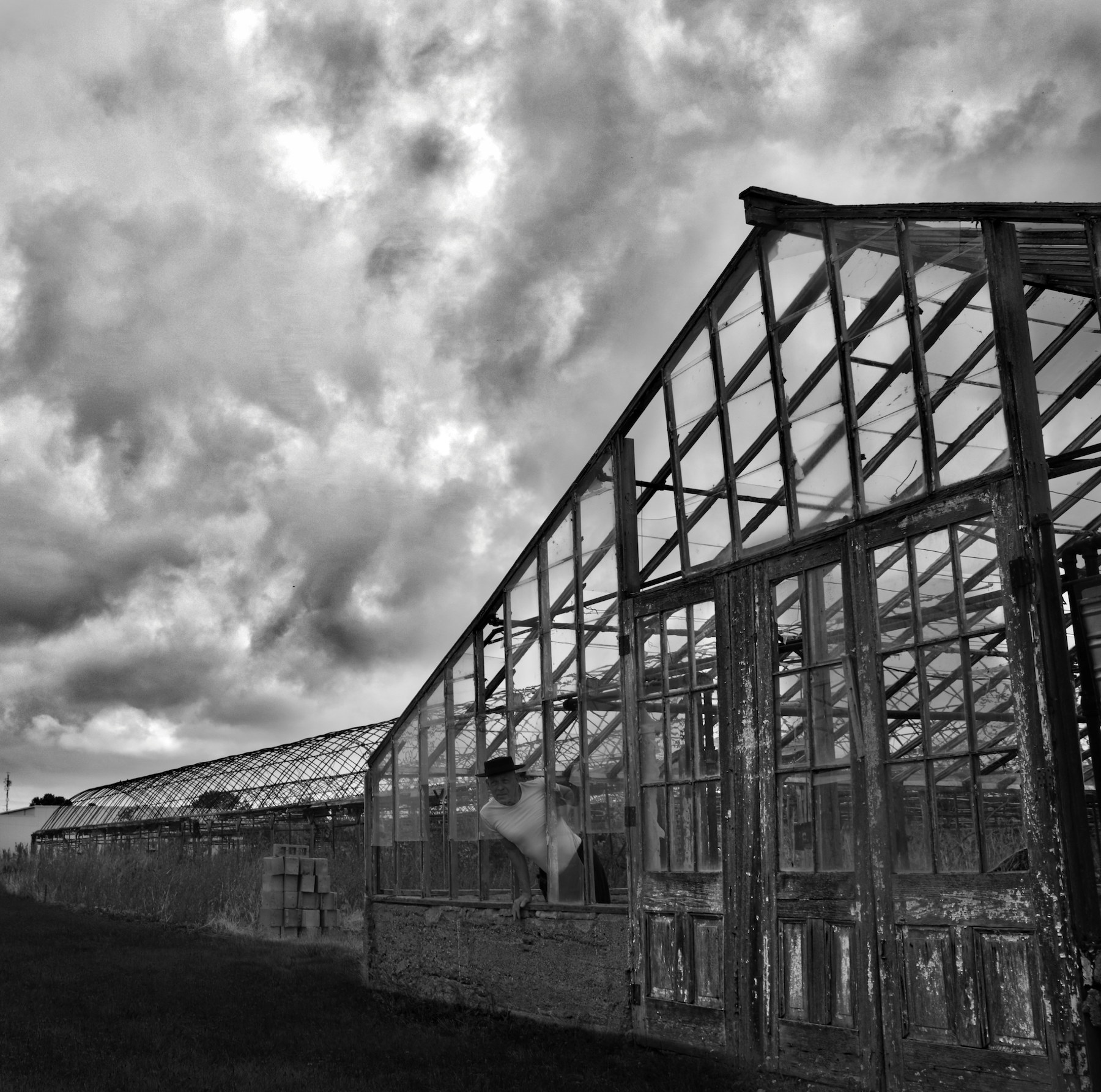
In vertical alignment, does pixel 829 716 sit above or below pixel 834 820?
above

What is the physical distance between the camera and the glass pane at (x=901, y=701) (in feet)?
24.6

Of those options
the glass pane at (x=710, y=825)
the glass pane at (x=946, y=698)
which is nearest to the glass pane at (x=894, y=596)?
the glass pane at (x=946, y=698)

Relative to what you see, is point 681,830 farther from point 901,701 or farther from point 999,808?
point 999,808

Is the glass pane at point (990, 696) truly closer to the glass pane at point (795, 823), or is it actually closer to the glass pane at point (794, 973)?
the glass pane at point (795, 823)

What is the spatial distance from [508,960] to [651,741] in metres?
3.09

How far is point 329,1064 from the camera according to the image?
947cm

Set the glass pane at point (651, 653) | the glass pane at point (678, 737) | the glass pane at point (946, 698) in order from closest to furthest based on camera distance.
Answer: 1. the glass pane at point (946, 698)
2. the glass pane at point (678, 737)
3. the glass pane at point (651, 653)

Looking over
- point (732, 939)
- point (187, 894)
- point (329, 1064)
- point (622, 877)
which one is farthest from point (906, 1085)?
point (187, 894)

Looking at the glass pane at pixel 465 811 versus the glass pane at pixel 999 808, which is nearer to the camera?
the glass pane at pixel 999 808

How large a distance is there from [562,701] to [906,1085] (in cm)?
481

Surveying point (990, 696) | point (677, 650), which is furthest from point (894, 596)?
point (677, 650)

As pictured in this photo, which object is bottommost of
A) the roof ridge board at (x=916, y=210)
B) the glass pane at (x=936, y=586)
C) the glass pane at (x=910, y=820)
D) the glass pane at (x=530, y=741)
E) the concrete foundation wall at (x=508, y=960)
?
the concrete foundation wall at (x=508, y=960)

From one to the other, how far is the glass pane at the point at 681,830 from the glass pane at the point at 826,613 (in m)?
1.75

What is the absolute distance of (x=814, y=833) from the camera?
802 cm
